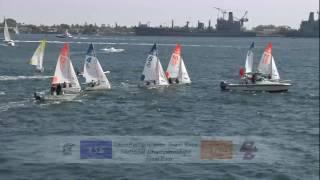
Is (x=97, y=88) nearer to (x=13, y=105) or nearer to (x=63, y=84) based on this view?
(x=63, y=84)

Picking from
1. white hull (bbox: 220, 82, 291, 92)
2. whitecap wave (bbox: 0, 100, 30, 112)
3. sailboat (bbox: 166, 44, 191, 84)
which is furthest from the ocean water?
sailboat (bbox: 166, 44, 191, 84)

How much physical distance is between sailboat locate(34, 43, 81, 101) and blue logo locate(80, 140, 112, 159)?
72.2ft

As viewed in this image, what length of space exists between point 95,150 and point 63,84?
26.5 m

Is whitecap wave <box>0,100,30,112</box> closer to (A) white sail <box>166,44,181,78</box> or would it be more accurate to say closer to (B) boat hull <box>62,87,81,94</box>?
(B) boat hull <box>62,87,81,94</box>

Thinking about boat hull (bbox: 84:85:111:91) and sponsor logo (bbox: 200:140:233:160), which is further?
boat hull (bbox: 84:85:111:91)

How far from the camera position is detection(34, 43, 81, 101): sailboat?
156ft

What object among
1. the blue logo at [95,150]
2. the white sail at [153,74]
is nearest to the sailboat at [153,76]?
the white sail at [153,74]

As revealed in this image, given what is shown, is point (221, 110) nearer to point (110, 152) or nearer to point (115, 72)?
point (110, 152)

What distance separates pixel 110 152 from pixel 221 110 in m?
23.8

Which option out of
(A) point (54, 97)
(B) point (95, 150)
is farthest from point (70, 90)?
(B) point (95, 150)

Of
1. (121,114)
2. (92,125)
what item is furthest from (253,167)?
(121,114)

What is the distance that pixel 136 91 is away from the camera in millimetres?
57656

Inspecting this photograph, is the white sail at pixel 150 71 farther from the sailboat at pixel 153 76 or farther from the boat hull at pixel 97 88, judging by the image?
the boat hull at pixel 97 88

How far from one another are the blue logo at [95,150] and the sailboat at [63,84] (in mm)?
22008
